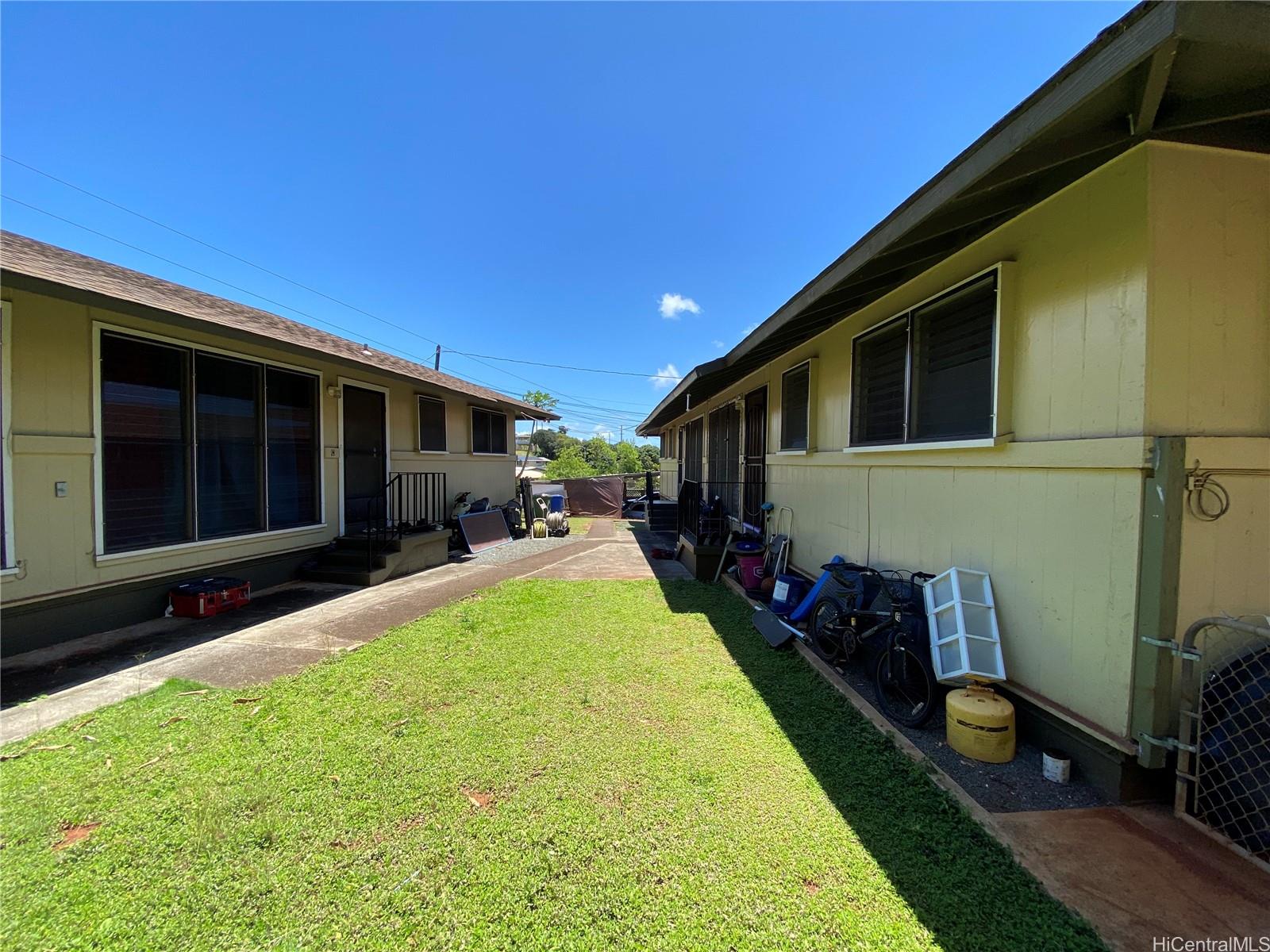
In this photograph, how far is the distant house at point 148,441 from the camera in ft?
12.1

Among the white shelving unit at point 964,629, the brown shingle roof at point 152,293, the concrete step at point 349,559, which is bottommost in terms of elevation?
the concrete step at point 349,559

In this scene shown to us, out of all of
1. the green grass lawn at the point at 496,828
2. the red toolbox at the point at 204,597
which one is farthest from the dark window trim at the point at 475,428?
the green grass lawn at the point at 496,828

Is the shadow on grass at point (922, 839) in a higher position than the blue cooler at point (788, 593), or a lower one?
lower

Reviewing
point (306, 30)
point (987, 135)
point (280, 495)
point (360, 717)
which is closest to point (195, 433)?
point (280, 495)

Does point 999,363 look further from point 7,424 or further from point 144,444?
point 144,444

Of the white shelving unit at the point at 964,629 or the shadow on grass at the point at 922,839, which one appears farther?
the white shelving unit at the point at 964,629

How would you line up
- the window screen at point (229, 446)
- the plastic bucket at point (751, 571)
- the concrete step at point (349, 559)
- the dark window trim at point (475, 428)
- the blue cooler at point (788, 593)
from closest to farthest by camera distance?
1. the blue cooler at point (788, 593)
2. the window screen at point (229, 446)
3. the plastic bucket at point (751, 571)
4. the concrete step at point (349, 559)
5. the dark window trim at point (475, 428)

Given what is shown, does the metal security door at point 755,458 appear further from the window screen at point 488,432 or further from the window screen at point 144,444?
the window screen at point 144,444

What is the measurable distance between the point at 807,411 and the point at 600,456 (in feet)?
152

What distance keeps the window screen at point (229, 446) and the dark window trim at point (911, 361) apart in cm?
685

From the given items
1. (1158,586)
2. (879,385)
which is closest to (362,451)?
(879,385)

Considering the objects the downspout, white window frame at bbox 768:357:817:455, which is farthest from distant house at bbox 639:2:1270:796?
white window frame at bbox 768:357:817:455

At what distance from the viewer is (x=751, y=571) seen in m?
5.58

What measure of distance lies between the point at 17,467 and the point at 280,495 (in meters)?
2.36
